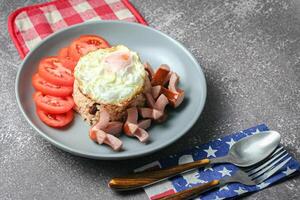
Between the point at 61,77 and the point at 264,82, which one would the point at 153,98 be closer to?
the point at 61,77

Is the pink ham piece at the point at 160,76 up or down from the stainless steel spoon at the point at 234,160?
up

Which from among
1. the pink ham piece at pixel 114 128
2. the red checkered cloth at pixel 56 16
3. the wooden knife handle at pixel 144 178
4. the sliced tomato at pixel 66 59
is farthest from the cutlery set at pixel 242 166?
Answer: the red checkered cloth at pixel 56 16

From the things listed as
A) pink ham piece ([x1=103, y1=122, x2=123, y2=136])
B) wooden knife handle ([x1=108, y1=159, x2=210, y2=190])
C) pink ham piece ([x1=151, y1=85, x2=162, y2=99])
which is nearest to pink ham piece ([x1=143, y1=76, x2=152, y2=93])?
pink ham piece ([x1=151, y1=85, x2=162, y2=99])

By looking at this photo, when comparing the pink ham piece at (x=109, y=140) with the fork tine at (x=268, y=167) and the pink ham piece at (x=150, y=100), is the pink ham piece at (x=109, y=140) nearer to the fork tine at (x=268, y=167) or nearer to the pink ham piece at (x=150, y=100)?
the pink ham piece at (x=150, y=100)

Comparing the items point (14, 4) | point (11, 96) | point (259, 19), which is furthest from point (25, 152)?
point (259, 19)

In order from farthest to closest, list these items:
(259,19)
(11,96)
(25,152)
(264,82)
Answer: (259,19)
(264,82)
(11,96)
(25,152)

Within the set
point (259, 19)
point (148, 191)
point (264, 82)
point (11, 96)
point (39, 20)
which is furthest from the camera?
point (259, 19)
